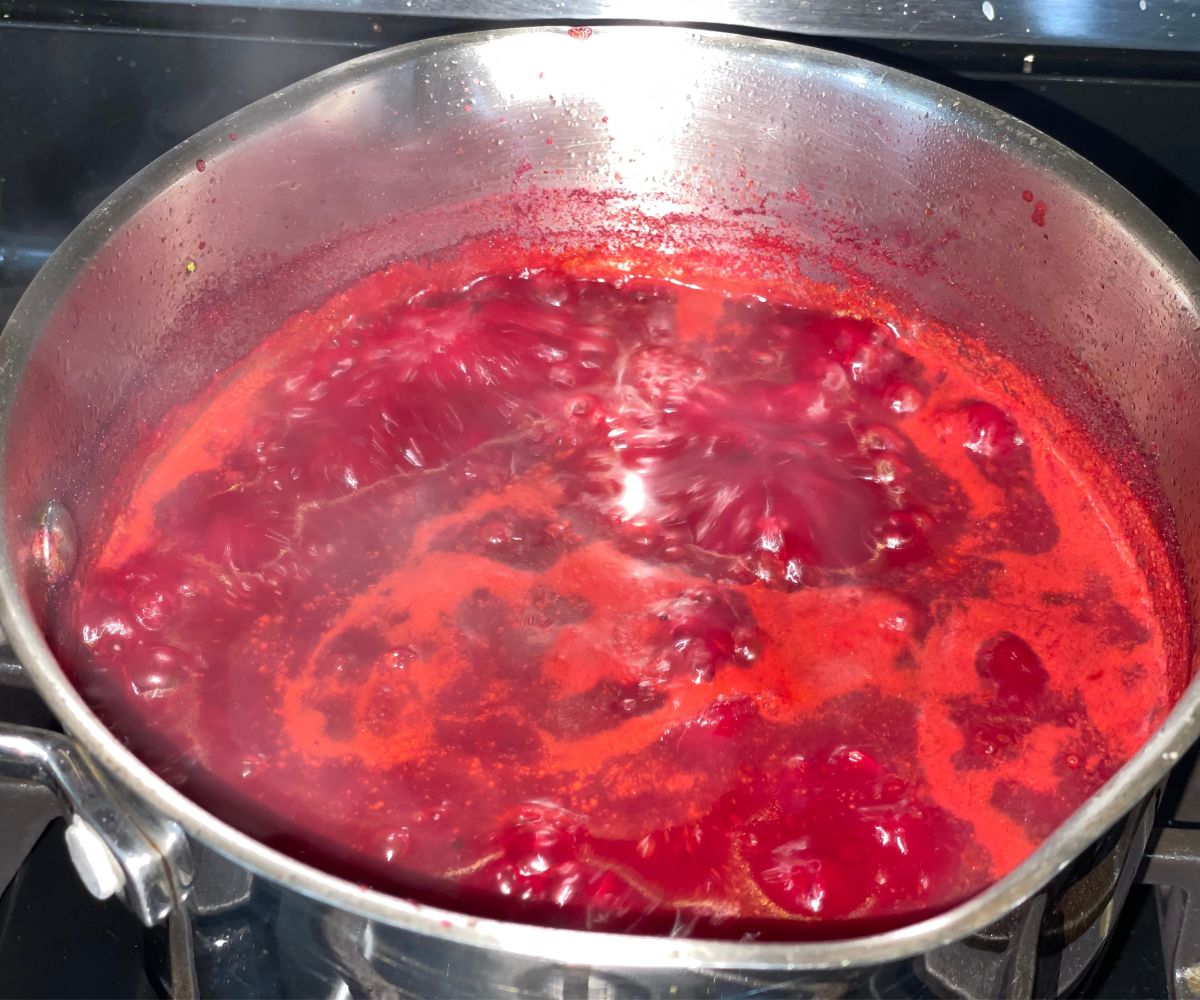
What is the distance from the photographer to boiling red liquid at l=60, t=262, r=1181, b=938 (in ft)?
3.82

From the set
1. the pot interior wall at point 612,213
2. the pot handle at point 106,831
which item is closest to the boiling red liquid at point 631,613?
the pot interior wall at point 612,213

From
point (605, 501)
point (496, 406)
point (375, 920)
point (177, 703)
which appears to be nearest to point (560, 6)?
point (496, 406)

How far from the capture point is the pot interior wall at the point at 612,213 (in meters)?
1.33

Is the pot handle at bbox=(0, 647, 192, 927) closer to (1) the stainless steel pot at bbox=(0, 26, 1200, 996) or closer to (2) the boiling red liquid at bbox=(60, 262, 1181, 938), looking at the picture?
(1) the stainless steel pot at bbox=(0, 26, 1200, 996)

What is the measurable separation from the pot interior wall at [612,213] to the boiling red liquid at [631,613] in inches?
3.4

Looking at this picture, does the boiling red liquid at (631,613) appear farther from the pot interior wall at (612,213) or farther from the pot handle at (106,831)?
the pot handle at (106,831)

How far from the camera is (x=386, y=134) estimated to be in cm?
156

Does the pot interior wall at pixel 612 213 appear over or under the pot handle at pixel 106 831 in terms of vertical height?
over

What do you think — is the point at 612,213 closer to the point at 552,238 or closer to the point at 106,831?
the point at 552,238

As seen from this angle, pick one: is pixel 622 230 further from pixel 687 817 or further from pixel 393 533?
pixel 687 817

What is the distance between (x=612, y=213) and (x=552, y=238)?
0.10 m

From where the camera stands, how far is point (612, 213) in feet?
5.84


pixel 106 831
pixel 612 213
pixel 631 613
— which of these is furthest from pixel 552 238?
pixel 106 831

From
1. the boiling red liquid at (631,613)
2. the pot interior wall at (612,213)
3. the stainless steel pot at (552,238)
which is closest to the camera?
the stainless steel pot at (552,238)
